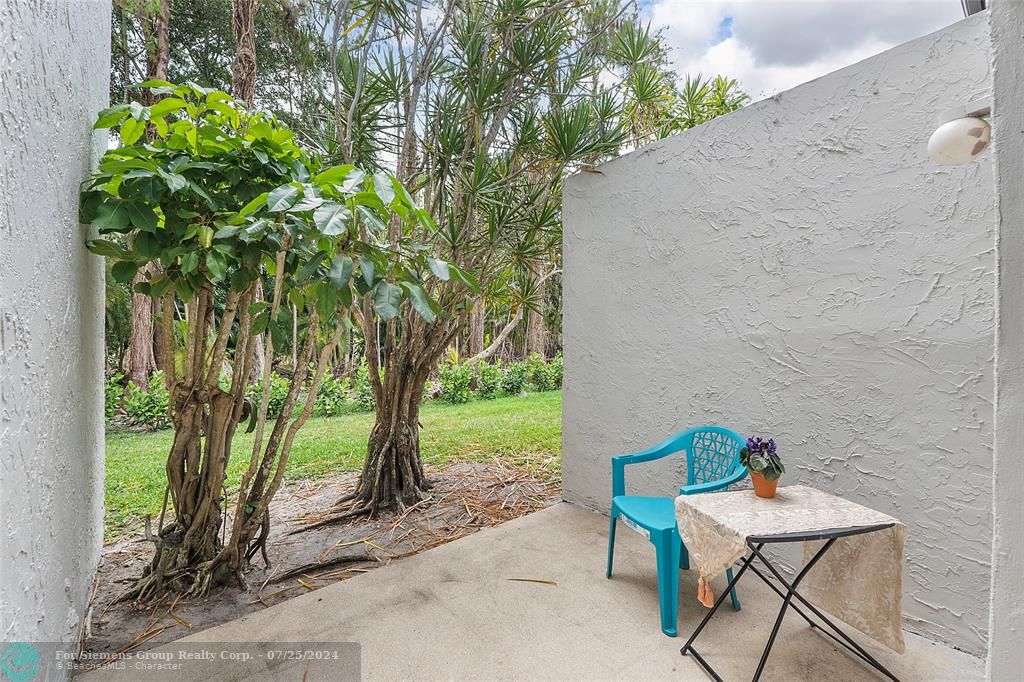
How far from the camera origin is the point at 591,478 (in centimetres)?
325

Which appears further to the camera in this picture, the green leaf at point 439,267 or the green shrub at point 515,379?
the green shrub at point 515,379

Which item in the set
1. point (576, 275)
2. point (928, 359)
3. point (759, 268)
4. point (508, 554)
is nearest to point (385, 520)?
point (508, 554)

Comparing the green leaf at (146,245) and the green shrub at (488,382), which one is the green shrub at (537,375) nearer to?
the green shrub at (488,382)

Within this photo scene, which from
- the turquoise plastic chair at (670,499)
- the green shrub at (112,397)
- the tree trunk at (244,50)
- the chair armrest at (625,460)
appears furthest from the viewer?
the green shrub at (112,397)

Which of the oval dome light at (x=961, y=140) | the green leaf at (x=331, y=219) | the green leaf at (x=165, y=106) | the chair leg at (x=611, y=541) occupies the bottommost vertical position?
the chair leg at (x=611, y=541)

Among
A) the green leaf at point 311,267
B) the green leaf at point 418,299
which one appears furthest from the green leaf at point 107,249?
the green leaf at point 418,299

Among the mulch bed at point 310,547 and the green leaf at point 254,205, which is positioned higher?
the green leaf at point 254,205

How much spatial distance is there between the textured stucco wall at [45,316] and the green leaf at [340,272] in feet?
2.45

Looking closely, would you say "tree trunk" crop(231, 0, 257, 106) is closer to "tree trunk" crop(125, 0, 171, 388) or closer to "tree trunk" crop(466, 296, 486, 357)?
"tree trunk" crop(125, 0, 171, 388)

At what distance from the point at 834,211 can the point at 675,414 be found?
1278mm

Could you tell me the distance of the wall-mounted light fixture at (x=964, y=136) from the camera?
3.87 ft

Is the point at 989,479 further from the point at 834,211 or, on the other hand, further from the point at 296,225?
the point at 296,225

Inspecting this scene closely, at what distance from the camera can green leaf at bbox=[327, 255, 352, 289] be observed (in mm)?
1647

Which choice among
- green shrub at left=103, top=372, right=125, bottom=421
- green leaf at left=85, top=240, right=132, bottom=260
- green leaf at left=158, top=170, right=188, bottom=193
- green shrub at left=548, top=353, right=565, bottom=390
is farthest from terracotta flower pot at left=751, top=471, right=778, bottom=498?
green shrub at left=548, top=353, right=565, bottom=390
